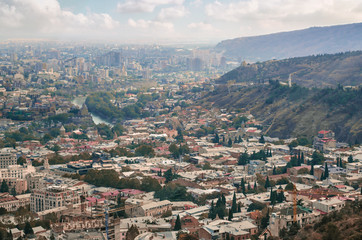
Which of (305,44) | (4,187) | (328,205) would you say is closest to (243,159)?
(4,187)

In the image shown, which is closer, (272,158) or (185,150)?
(272,158)

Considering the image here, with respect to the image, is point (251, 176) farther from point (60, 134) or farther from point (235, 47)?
point (235, 47)

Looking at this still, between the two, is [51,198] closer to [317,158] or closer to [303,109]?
[317,158]

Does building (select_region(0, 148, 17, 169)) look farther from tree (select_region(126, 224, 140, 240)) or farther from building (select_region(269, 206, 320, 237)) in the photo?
building (select_region(269, 206, 320, 237))

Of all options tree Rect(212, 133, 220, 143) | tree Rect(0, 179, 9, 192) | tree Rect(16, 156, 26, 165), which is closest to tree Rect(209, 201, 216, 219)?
tree Rect(0, 179, 9, 192)

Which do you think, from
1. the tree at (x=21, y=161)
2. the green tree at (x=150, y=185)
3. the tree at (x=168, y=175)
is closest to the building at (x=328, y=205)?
the green tree at (x=150, y=185)

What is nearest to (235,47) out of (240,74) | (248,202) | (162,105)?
(240,74)

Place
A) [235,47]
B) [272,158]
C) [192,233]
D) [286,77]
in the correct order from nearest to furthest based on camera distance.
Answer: [192,233] < [272,158] < [286,77] < [235,47]
